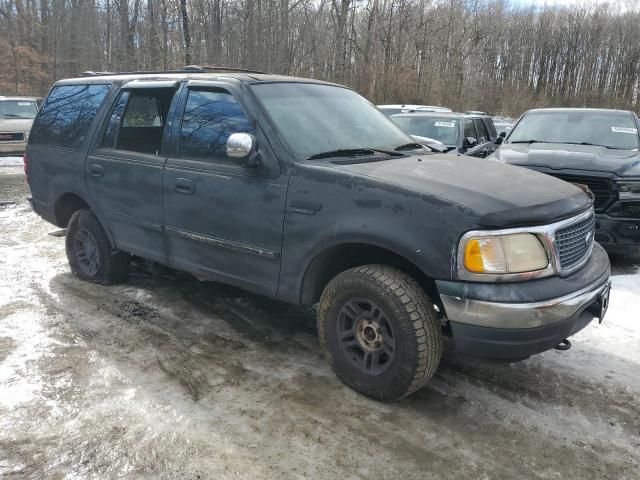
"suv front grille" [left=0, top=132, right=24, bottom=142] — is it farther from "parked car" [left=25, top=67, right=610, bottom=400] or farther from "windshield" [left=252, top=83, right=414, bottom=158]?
"windshield" [left=252, top=83, right=414, bottom=158]

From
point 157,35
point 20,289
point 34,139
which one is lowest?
point 20,289

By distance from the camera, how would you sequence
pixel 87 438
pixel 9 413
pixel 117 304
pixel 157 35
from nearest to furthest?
pixel 87 438
pixel 9 413
pixel 117 304
pixel 157 35

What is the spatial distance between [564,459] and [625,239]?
3785mm

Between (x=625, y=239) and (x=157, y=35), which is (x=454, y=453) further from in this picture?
(x=157, y=35)

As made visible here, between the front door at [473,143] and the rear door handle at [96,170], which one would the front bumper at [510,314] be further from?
the front door at [473,143]

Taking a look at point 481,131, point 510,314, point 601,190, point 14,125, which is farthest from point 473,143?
point 14,125

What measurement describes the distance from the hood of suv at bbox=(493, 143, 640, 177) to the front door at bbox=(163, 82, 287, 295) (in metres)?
3.90

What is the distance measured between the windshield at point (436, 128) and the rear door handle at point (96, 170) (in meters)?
5.92

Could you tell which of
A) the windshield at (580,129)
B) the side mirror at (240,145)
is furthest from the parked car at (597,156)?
the side mirror at (240,145)

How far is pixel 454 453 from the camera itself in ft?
9.14

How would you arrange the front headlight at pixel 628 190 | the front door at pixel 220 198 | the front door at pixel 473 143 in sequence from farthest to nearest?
1. the front door at pixel 473 143
2. the front headlight at pixel 628 190
3. the front door at pixel 220 198

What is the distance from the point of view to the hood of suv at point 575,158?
19.6 feet

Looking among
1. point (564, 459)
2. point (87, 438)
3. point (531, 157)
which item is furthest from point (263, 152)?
point (531, 157)

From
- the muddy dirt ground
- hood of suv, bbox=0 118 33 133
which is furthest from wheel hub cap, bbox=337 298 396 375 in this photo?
hood of suv, bbox=0 118 33 133
